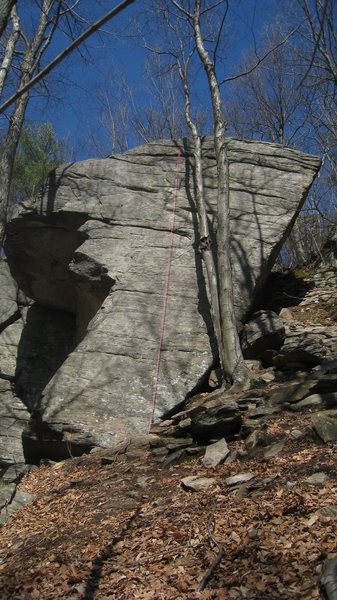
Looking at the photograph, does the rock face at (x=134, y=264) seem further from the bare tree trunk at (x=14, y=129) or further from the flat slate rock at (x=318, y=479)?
the flat slate rock at (x=318, y=479)

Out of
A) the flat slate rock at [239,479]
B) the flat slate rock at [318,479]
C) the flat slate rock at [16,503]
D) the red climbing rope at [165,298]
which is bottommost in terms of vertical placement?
the flat slate rock at [16,503]

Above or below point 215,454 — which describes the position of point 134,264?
above

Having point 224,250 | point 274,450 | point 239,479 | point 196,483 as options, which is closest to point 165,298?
point 224,250

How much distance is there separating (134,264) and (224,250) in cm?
159

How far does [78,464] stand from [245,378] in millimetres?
2349

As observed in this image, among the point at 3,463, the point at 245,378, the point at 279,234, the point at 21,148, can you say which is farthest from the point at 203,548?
the point at 21,148

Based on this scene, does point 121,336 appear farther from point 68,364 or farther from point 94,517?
point 94,517

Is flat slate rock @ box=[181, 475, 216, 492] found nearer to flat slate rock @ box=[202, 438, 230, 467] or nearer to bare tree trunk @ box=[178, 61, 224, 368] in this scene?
flat slate rock @ box=[202, 438, 230, 467]

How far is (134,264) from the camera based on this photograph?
29.6 ft

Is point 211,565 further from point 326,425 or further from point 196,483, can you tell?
point 326,425

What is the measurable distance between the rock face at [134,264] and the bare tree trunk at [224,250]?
557 millimetres

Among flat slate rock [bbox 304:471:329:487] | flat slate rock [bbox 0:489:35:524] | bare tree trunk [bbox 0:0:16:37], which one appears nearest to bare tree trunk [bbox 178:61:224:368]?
flat slate rock [bbox 0:489:35:524]

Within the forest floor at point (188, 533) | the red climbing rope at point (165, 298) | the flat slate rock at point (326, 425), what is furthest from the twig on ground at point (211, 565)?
the red climbing rope at point (165, 298)

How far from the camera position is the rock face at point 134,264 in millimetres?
7613
